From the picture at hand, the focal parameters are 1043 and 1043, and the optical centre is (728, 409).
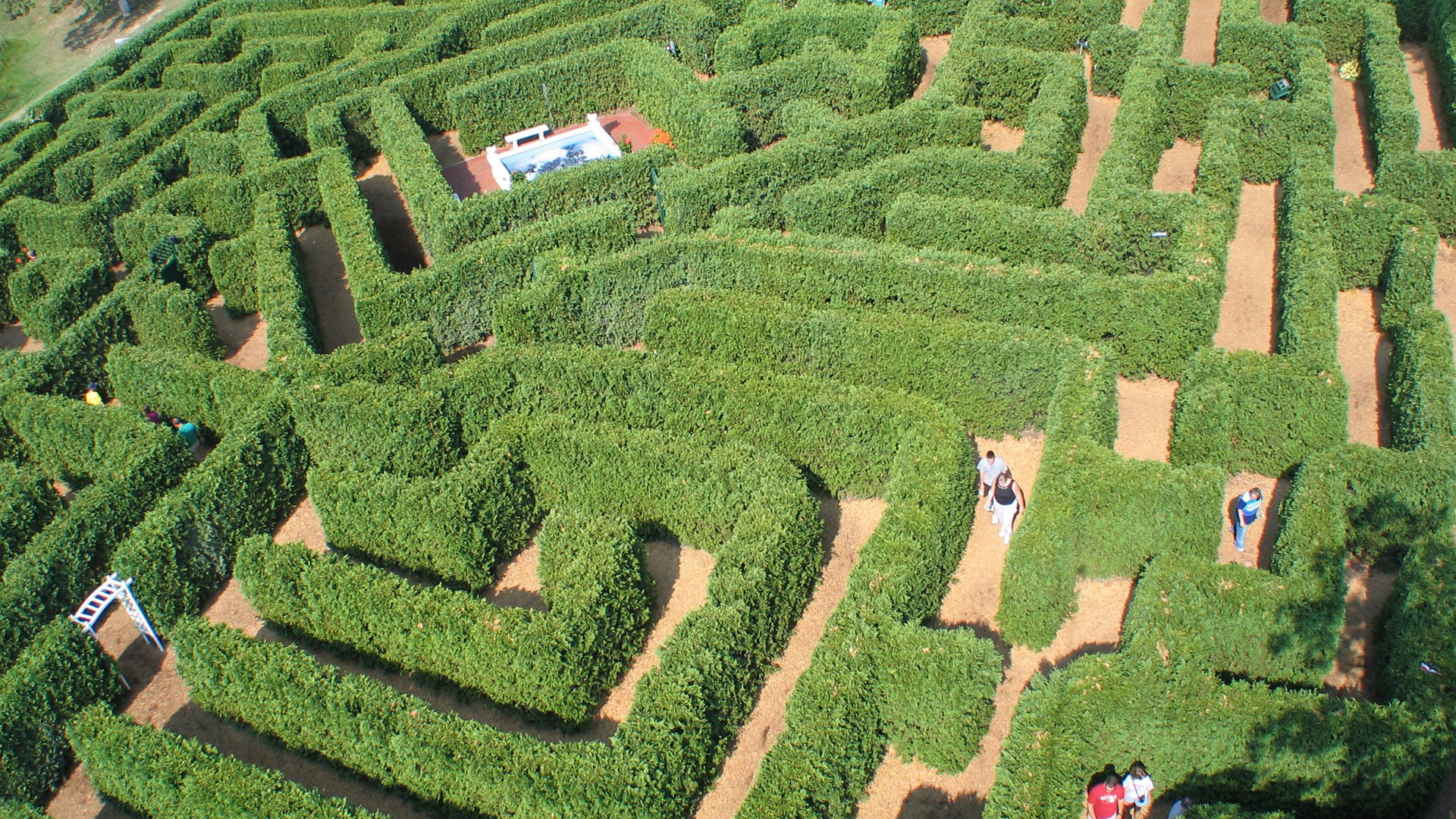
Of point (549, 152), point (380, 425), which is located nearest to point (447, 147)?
point (549, 152)

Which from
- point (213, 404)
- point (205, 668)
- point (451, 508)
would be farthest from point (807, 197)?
point (205, 668)

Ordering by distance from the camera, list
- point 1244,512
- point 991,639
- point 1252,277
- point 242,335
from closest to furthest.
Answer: point 991,639
point 1244,512
point 1252,277
point 242,335

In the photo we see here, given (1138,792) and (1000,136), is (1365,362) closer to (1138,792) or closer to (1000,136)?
(1138,792)

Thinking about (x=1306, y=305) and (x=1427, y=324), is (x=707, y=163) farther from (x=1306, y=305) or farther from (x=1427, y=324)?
(x=1427, y=324)

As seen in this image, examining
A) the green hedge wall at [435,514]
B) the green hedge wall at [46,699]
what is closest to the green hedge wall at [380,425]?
the green hedge wall at [435,514]

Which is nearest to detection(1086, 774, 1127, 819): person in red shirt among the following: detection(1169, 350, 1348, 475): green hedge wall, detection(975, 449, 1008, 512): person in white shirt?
detection(975, 449, 1008, 512): person in white shirt
